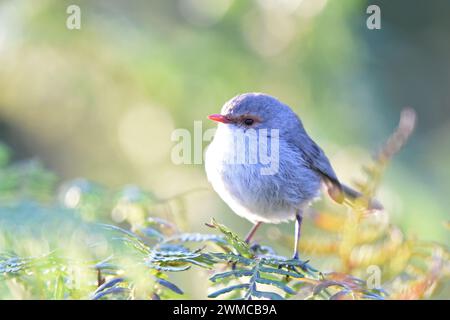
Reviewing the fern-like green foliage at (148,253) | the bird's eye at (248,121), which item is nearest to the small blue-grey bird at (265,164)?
the bird's eye at (248,121)

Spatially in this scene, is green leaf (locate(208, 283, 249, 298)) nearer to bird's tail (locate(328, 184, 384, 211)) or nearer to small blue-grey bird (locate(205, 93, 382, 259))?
small blue-grey bird (locate(205, 93, 382, 259))

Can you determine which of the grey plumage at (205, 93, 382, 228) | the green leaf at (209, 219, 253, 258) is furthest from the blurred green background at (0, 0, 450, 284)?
the green leaf at (209, 219, 253, 258)

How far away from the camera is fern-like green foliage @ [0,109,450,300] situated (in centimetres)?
127

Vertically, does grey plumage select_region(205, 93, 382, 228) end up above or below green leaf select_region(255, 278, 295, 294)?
above

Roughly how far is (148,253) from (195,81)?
9.25ft

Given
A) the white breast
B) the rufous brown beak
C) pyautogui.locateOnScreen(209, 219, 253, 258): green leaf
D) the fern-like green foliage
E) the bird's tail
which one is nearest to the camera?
the fern-like green foliage

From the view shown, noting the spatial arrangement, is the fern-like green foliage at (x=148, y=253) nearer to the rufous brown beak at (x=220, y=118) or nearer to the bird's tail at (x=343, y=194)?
the bird's tail at (x=343, y=194)

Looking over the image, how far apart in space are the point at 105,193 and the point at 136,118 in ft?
7.79

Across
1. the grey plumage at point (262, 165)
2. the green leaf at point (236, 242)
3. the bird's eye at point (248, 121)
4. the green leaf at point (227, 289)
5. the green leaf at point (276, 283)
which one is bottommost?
the green leaf at point (227, 289)

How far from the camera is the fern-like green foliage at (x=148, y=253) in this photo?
127 cm

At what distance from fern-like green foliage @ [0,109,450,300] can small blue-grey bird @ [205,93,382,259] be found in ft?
0.85

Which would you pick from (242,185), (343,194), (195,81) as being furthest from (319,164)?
(195,81)

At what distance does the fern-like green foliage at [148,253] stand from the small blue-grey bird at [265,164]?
0.26 metres
